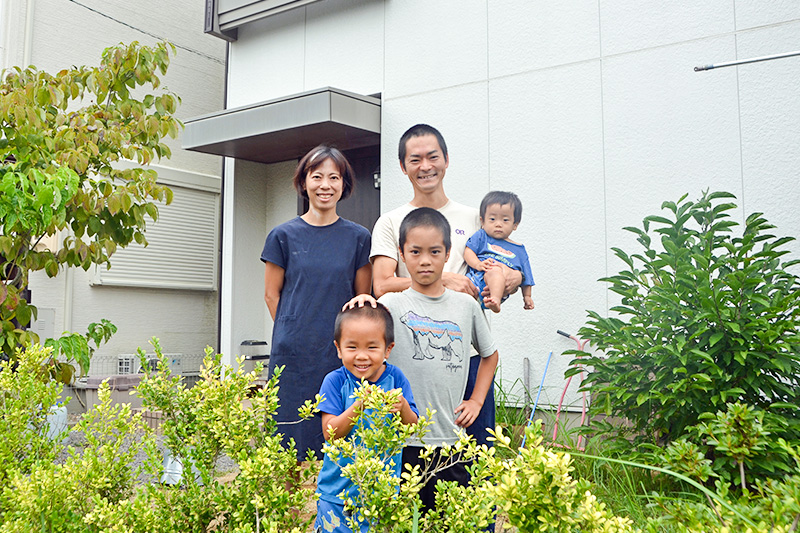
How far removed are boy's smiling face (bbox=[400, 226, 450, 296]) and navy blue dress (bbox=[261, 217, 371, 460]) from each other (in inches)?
20.5

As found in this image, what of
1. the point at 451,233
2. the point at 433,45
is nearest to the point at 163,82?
the point at 433,45

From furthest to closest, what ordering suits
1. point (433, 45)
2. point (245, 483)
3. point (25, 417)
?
point (433, 45), point (25, 417), point (245, 483)

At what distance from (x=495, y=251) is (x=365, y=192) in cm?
383

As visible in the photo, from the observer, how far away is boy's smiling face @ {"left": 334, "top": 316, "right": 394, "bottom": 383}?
206cm

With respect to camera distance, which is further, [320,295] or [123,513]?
[320,295]

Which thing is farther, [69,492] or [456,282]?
[456,282]

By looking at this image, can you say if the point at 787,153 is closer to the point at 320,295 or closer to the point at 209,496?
the point at 320,295

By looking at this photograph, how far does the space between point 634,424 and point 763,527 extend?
2369 mm

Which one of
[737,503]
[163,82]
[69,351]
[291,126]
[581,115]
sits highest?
[163,82]

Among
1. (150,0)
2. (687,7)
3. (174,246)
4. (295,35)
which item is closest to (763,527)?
(687,7)

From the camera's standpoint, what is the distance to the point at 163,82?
8.50 meters

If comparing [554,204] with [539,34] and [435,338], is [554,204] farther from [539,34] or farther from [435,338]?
[435,338]

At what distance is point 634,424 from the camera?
330cm

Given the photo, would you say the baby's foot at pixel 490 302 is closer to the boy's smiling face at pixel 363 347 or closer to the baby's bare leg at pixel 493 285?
the baby's bare leg at pixel 493 285
